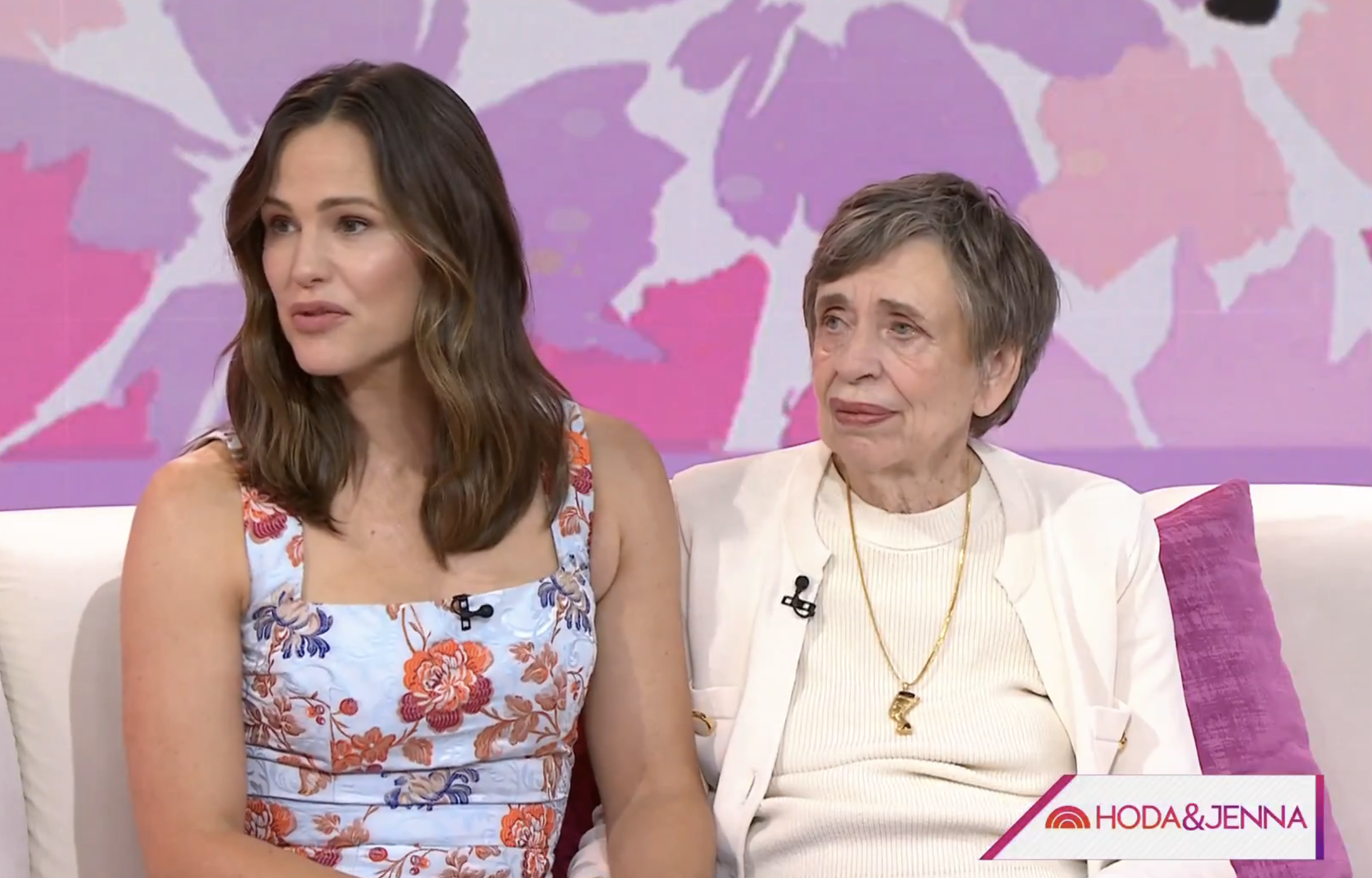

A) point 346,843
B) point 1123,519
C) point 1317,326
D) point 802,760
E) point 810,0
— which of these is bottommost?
point 346,843

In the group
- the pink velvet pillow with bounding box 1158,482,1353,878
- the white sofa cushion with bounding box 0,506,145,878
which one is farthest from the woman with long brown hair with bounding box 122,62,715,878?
the pink velvet pillow with bounding box 1158,482,1353,878

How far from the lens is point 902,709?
2170 mm

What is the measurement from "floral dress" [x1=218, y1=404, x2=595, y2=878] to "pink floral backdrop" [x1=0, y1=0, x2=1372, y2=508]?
108cm

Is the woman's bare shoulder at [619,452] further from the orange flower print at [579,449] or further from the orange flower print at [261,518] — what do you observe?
the orange flower print at [261,518]

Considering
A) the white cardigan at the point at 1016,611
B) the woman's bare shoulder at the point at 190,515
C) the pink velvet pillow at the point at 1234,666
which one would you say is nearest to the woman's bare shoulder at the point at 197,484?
the woman's bare shoulder at the point at 190,515

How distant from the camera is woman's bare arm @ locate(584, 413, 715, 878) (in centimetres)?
213

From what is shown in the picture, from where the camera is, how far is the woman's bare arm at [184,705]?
187cm

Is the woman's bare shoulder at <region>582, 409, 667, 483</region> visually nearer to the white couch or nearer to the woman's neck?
the woman's neck

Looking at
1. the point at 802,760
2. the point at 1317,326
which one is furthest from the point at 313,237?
the point at 1317,326

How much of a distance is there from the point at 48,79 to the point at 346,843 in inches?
65.2

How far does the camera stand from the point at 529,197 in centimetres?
309

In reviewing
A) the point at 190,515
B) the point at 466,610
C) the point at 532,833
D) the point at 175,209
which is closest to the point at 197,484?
the point at 190,515

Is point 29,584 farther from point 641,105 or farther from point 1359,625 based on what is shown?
point 1359,625

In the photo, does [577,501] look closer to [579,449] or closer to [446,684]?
[579,449]
